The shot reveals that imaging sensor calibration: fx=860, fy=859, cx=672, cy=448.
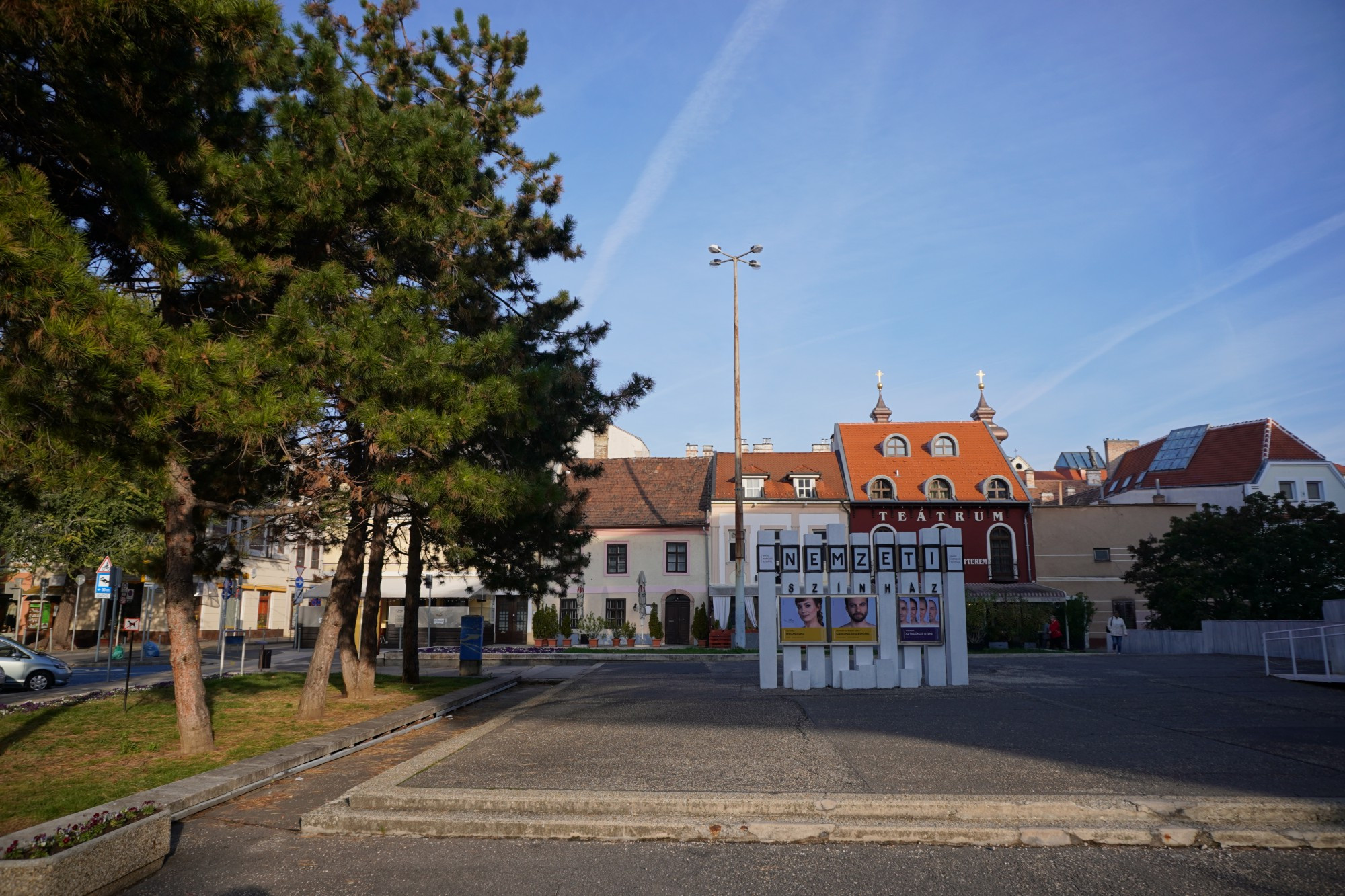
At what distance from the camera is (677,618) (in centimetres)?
4422

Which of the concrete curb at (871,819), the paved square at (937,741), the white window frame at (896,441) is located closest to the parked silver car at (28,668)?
the paved square at (937,741)

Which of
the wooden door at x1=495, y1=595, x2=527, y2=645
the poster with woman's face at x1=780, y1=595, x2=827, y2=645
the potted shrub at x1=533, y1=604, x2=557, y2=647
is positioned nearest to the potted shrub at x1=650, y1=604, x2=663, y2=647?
the potted shrub at x1=533, y1=604, x2=557, y2=647

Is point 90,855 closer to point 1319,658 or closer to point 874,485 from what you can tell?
point 1319,658

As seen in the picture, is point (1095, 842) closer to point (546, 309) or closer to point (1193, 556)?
point (546, 309)

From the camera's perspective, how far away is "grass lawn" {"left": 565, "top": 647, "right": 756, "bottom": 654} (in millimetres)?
32062

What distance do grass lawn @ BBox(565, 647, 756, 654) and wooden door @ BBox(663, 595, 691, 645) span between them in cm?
801

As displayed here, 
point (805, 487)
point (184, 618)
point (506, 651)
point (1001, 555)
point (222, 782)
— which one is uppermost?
point (805, 487)

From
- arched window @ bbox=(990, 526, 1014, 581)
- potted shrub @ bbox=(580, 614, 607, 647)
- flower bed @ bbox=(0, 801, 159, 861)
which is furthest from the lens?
arched window @ bbox=(990, 526, 1014, 581)

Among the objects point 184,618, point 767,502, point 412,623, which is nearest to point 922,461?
point 767,502

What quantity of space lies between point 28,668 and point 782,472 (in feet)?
117

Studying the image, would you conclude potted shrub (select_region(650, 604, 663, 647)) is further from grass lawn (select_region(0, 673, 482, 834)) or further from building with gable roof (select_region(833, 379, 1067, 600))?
grass lawn (select_region(0, 673, 482, 834))

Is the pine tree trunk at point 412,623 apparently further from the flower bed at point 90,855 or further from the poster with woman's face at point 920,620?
Result: the flower bed at point 90,855

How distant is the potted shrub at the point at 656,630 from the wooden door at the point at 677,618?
259cm

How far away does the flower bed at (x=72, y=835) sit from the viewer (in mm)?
4996
